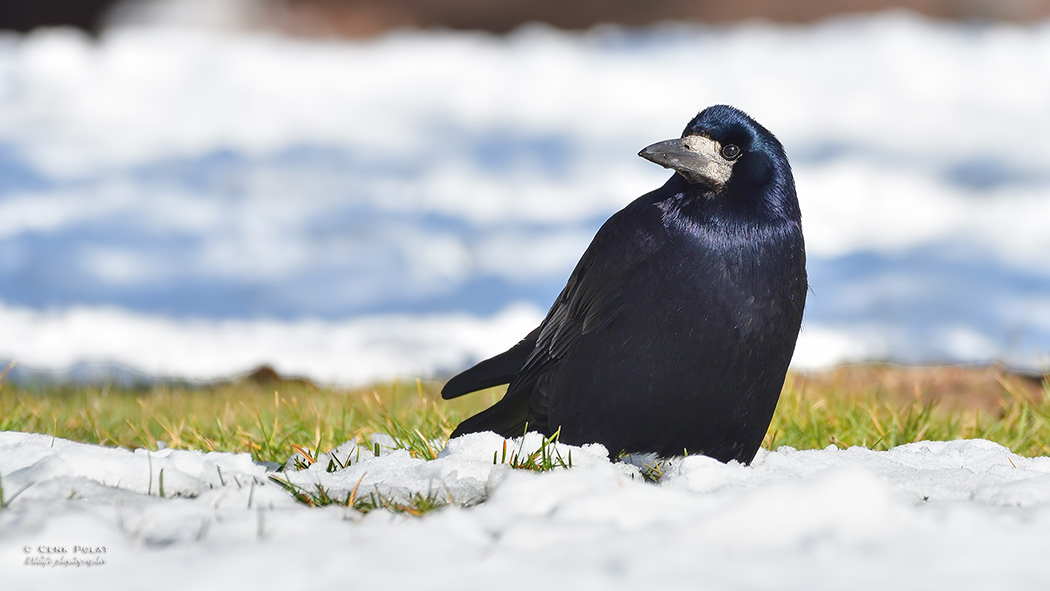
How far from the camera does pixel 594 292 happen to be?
11.2 ft

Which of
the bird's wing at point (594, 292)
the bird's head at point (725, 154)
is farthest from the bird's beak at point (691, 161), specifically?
the bird's wing at point (594, 292)

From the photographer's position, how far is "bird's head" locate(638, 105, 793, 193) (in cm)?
327

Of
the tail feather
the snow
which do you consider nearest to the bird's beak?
the tail feather

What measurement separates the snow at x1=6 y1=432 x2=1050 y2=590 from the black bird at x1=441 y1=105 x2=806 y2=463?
67 centimetres

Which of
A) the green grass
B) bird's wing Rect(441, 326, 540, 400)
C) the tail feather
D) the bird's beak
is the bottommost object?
the green grass

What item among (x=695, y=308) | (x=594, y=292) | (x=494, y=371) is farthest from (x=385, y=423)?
(x=695, y=308)

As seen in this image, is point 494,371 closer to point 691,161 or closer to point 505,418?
point 505,418

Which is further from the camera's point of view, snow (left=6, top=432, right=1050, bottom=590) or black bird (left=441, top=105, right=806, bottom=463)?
black bird (left=441, top=105, right=806, bottom=463)

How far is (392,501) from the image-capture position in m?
2.59

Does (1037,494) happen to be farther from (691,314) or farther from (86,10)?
(86,10)

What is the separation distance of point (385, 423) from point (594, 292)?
4.31 feet

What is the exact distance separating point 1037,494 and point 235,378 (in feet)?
18.6

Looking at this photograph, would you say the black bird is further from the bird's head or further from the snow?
the snow

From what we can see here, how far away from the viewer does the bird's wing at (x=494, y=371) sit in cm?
374
